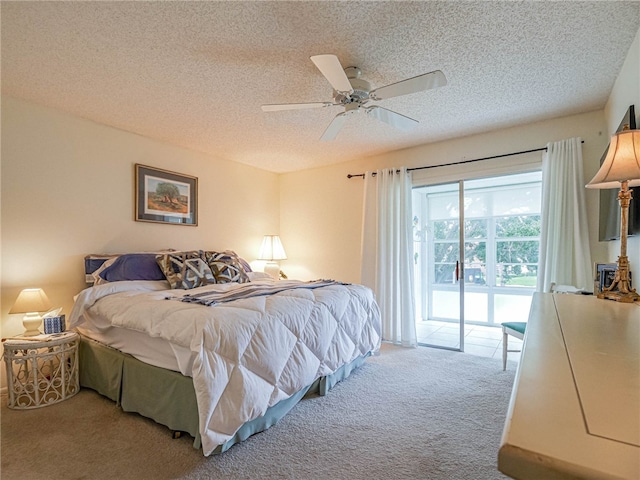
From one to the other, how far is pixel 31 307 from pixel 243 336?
182 centimetres

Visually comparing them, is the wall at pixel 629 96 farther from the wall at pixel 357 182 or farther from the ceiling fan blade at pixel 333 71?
the ceiling fan blade at pixel 333 71

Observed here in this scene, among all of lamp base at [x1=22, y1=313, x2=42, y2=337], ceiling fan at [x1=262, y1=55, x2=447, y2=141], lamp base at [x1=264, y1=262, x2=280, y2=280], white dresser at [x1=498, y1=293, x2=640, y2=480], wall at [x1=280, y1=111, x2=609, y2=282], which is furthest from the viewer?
lamp base at [x1=264, y1=262, x2=280, y2=280]

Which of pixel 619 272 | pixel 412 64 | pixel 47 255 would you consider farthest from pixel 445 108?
pixel 47 255

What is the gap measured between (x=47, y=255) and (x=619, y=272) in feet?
13.3

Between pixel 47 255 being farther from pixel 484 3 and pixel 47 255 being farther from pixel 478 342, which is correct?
pixel 478 342

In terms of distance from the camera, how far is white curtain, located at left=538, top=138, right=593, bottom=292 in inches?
115

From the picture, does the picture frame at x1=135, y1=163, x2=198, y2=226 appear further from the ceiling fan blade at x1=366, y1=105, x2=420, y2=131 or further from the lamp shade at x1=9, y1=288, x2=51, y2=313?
the ceiling fan blade at x1=366, y1=105, x2=420, y2=131

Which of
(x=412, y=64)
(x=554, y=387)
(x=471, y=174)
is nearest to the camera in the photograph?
(x=554, y=387)

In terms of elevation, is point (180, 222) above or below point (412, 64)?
below

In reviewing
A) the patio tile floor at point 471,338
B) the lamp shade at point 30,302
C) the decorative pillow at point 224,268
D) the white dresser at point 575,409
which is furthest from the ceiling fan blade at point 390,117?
the lamp shade at point 30,302

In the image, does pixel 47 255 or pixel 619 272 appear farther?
pixel 47 255

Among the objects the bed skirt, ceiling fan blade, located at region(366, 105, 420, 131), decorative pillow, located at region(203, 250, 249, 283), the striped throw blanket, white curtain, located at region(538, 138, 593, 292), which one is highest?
ceiling fan blade, located at region(366, 105, 420, 131)

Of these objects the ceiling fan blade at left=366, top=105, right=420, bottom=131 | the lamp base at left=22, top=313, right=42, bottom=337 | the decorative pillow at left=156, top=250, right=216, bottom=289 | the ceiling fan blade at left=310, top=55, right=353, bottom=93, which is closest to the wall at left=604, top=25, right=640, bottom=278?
the ceiling fan blade at left=366, top=105, right=420, bottom=131

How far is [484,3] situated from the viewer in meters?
1.67
